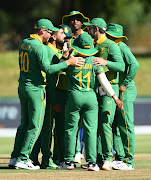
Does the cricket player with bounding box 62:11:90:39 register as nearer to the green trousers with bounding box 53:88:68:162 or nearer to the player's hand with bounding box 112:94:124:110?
the green trousers with bounding box 53:88:68:162

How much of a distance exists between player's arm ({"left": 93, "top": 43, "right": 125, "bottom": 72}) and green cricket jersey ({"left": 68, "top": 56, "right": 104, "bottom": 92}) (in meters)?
0.14

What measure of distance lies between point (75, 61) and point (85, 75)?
0.26m

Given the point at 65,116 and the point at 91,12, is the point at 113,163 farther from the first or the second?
the point at 91,12

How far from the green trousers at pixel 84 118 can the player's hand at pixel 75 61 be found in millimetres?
411

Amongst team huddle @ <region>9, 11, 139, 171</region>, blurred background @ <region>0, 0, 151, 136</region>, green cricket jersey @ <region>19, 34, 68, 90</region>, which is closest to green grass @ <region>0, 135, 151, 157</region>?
team huddle @ <region>9, 11, 139, 171</region>

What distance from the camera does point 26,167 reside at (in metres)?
9.70

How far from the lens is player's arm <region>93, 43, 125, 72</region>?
30.9 ft

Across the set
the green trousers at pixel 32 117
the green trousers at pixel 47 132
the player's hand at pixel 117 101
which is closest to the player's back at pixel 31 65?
the green trousers at pixel 32 117

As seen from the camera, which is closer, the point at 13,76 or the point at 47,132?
the point at 47,132

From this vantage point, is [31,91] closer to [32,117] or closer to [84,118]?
[32,117]

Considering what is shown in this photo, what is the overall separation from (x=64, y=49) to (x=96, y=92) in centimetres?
104

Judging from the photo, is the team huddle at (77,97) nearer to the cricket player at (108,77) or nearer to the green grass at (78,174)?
the cricket player at (108,77)

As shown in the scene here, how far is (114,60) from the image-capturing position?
376 inches

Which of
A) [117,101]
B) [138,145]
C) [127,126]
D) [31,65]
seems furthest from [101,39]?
[138,145]
